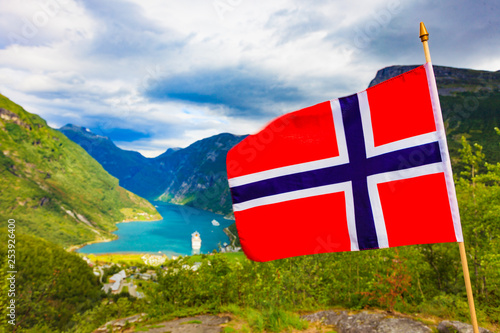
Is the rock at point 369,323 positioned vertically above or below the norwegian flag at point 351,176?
below

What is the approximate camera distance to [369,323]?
252 inches

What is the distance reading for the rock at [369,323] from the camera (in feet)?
19.0

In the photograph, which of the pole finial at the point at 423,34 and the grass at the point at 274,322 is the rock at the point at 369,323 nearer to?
the grass at the point at 274,322

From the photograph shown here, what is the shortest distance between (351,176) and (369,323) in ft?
13.7

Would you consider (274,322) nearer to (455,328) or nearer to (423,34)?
(455,328)

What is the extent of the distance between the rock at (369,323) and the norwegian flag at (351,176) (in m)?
2.83

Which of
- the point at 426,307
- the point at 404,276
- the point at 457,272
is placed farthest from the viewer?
the point at 457,272

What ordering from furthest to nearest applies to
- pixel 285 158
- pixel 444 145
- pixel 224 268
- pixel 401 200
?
pixel 224 268, pixel 285 158, pixel 401 200, pixel 444 145

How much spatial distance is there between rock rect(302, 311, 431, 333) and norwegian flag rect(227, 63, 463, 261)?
283 centimetres

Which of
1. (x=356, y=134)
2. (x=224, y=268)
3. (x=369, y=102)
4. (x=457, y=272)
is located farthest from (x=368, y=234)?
(x=457, y=272)

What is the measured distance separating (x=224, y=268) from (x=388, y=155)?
933 cm

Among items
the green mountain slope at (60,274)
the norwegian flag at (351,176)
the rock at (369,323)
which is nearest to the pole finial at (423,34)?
the norwegian flag at (351,176)

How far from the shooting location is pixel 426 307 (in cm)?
732

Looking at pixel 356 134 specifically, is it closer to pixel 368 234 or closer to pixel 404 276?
pixel 368 234
